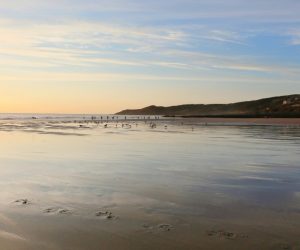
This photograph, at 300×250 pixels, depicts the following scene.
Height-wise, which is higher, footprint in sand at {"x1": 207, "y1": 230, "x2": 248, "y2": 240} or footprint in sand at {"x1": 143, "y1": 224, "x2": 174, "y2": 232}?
footprint in sand at {"x1": 143, "y1": 224, "x2": 174, "y2": 232}

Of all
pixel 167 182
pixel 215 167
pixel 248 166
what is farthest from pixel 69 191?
pixel 248 166

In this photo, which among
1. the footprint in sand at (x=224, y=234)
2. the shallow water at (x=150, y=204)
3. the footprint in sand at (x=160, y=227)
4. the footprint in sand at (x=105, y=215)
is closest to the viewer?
the shallow water at (x=150, y=204)

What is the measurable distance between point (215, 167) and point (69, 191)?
286 inches

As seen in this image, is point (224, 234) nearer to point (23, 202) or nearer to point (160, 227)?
point (160, 227)

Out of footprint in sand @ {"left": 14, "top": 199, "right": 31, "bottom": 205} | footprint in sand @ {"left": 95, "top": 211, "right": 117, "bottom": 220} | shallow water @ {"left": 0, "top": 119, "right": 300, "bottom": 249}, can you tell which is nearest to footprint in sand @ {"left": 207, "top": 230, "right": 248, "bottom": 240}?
shallow water @ {"left": 0, "top": 119, "right": 300, "bottom": 249}

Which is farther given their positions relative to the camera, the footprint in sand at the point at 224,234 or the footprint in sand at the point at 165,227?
the footprint in sand at the point at 165,227

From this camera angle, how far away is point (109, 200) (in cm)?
1077

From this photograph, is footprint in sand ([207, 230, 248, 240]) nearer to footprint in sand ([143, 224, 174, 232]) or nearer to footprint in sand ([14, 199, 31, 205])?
footprint in sand ([143, 224, 174, 232])

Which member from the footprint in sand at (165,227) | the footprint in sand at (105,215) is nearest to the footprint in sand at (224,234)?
the footprint in sand at (165,227)

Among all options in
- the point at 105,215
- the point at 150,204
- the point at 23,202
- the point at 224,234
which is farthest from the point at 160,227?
the point at 23,202

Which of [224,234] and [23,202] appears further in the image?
[23,202]

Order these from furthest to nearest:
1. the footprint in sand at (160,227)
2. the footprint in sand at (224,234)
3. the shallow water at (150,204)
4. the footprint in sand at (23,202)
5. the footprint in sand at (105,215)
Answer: the footprint in sand at (23,202), the footprint in sand at (105,215), the footprint in sand at (160,227), the footprint in sand at (224,234), the shallow water at (150,204)

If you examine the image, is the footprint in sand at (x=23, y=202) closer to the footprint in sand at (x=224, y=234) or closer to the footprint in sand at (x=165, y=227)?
the footprint in sand at (x=165, y=227)

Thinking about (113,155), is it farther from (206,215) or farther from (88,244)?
(88,244)
